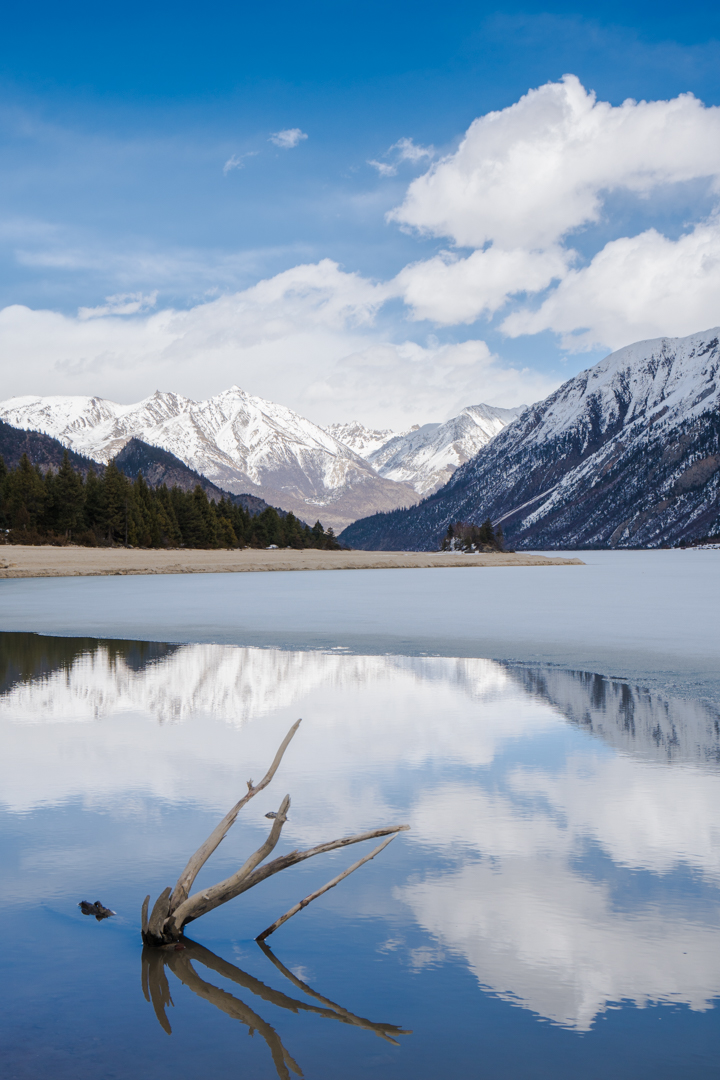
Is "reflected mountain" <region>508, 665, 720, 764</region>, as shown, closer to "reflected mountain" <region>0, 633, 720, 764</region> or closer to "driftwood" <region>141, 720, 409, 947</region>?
"reflected mountain" <region>0, 633, 720, 764</region>

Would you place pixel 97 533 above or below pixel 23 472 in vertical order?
below

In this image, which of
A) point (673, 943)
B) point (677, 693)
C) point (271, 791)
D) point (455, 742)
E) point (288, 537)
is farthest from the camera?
→ point (288, 537)

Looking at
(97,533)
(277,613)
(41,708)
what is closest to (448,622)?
(277,613)

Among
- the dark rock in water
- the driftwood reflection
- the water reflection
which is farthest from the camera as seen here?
the dark rock in water

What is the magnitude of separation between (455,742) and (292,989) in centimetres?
916

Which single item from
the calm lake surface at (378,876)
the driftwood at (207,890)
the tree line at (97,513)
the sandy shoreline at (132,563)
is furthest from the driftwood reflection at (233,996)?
the tree line at (97,513)

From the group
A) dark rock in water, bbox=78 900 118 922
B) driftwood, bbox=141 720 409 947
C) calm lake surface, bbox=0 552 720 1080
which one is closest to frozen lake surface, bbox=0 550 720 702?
calm lake surface, bbox=0 552 720 1080

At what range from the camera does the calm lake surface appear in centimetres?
662

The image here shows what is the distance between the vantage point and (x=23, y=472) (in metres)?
142

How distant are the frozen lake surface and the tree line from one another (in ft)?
212

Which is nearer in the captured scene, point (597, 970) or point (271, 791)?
point (597, 970)

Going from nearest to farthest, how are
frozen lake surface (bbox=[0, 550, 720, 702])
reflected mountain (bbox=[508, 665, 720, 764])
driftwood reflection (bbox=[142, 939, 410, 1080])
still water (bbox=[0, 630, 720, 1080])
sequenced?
still water (bbox=[0, 630, 720, 1080])
driftwood reflection (bbox=[142, 939, 410, 1080])
reflected mountain (bbox=[508, 665, 720, 764])
frozen lake surface (bbox=[0, 550, 720, 702])

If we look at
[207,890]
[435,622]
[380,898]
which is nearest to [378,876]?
[380,898]

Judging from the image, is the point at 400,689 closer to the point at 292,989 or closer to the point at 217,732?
the point at 217,732
